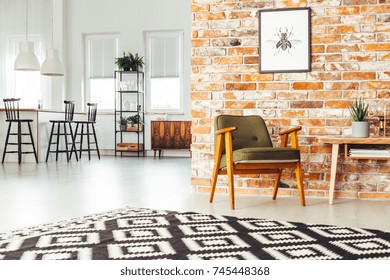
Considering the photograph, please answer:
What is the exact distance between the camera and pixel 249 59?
15.4 ft

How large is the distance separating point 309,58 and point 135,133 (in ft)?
22.7

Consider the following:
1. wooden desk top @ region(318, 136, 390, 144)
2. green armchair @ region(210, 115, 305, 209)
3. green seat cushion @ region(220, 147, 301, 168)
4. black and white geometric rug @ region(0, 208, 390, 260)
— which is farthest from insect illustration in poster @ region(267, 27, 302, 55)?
black and white geometric rug @ region(0, 208, 390, 260)

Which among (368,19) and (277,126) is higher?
(368,19)

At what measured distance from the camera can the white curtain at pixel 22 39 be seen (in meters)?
11.4

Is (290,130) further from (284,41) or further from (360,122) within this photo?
(284,41)

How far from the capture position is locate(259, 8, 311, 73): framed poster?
15.1 ft

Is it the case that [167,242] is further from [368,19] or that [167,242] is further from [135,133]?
[135,133]

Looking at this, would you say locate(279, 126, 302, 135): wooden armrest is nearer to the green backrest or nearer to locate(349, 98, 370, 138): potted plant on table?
the green backrest

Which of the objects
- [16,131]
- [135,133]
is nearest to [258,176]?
[16,131]

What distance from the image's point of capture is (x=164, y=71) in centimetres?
1100

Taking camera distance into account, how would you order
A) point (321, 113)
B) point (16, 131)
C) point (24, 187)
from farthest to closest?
point (16, 131) → point (24, 187) → point (321, 113)

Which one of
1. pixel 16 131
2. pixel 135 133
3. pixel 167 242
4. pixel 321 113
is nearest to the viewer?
pixel 167 242

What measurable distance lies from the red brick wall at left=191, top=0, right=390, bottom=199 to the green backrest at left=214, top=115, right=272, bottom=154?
0.22 meters

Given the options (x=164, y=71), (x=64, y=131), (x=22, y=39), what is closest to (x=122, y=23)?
(x=164, y=71)
